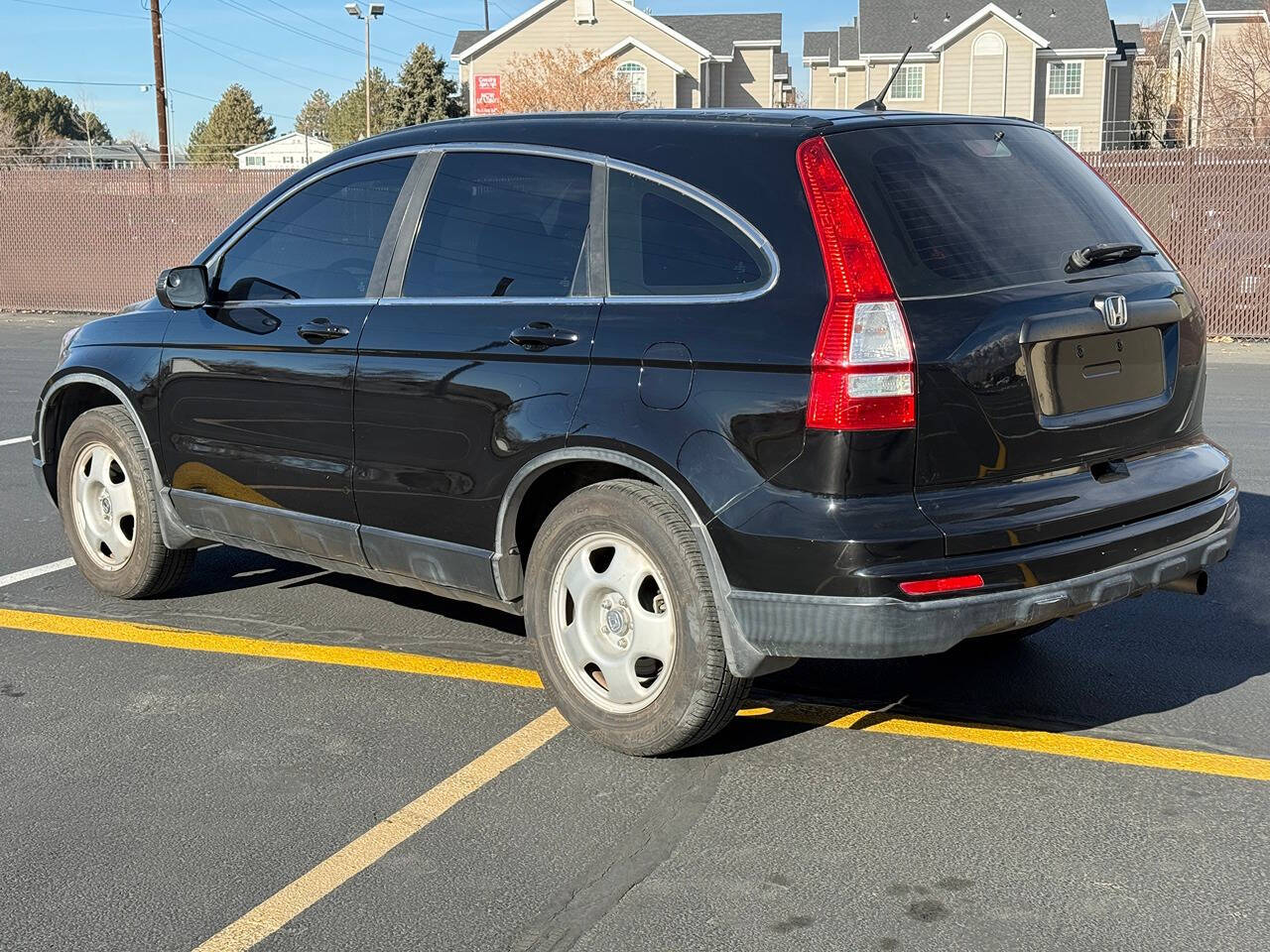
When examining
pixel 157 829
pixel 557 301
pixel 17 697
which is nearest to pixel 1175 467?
pixel 557 301

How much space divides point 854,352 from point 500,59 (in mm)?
53829

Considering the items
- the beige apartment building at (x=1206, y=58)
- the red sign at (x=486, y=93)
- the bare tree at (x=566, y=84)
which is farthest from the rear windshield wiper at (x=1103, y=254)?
the bare tree at (x=566, y=84)

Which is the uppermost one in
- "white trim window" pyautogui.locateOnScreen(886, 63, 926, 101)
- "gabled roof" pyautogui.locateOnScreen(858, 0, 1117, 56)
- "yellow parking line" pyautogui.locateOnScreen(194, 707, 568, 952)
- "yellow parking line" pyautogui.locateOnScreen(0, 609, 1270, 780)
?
"gabled roof" pyautogui.locateOnScreen(858, 0, 1117, 56)

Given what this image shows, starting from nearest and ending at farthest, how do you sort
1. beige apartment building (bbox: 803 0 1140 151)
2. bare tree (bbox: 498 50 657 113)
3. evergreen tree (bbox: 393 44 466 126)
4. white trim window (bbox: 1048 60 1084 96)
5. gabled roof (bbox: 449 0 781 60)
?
bare tree (bbox: 498 50 657 113)
beige apartment building (bbox: 803 0 1140 151)
white trim window (bbox: 1048 60 1084 96)
gabled roof (bbox: 449 0 781 60)
evergreen tree (bbox: 393 44 466 126)

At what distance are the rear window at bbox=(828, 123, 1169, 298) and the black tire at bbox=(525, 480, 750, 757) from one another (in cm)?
92

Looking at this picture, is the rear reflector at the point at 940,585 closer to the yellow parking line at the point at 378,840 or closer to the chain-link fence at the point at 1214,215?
the yellow parking line at the point at 378,840

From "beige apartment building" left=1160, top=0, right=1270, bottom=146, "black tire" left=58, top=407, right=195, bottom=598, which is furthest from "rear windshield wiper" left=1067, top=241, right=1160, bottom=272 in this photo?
"beige apartment building" left=1160, top=0, right=1270, bottom=146

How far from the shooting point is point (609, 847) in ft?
12.2

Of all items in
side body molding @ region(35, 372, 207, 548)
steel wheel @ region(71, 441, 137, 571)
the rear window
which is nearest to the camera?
the rear window

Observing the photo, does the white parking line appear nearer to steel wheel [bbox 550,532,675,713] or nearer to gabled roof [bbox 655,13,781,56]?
steel wheel [bbox 550,532,675,713]

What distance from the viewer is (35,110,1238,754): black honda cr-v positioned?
3.75 m

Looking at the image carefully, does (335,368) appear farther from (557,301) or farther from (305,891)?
(305,891)

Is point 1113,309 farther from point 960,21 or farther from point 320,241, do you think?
point 960,21

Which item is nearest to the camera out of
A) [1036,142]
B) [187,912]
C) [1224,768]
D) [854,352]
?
[187,912]
